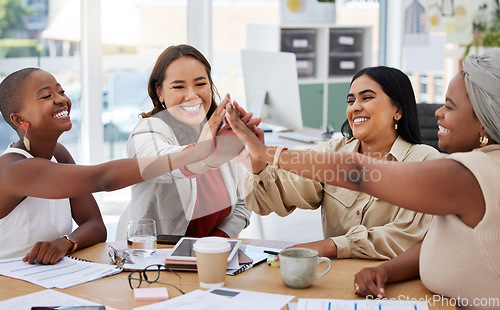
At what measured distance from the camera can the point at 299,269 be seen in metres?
1.53

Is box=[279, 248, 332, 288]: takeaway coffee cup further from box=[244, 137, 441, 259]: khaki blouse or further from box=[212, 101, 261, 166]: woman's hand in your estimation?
box=[212, 101, 261, 166]: woman's hand

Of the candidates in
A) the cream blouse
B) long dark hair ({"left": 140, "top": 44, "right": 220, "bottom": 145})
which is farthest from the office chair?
the cream blouse

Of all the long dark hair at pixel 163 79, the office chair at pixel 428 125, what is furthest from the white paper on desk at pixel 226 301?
the office chair at pixel 428 125

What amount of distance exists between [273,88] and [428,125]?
1.05 m

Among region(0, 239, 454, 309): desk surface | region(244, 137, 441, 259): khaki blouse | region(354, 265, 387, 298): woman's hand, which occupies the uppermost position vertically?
region(244, 137, 441, 259): khaki blouse

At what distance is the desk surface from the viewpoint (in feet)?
4.93

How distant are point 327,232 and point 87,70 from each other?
300cm

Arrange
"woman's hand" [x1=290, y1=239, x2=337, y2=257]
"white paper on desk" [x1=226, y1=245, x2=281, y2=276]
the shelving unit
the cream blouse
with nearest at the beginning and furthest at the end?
the cream blouse, "white paper on desk" [x1=226, y1=245, x2=281, y2=276], "woman's hand" [x1=290, y1=239, x2=337, y2=257], the shelving unit

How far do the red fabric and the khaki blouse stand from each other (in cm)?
37

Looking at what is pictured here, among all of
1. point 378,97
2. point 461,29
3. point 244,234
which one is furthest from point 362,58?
point 378,97

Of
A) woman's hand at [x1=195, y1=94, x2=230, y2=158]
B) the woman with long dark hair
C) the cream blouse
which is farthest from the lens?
→ the woman with long dark hair

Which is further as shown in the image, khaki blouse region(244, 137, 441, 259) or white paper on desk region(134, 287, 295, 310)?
khaki blouse region(244, 137, 441, 259)

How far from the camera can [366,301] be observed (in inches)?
57.8

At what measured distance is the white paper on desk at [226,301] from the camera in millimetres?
1413
